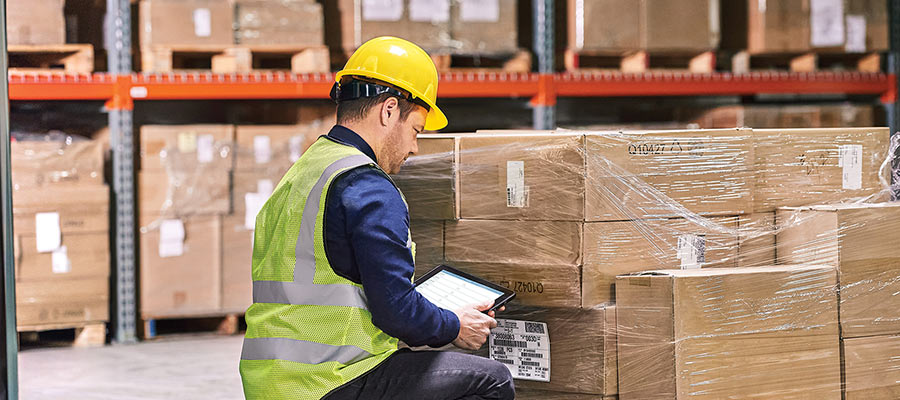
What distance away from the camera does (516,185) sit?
355 cm

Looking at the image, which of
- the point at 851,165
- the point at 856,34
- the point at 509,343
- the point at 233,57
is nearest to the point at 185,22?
the point at 233,57

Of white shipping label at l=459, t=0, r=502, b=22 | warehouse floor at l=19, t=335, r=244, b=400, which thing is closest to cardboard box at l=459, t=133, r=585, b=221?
warehouse floor at l=19, t=335, r=244, b=400

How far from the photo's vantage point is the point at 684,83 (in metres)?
7.69

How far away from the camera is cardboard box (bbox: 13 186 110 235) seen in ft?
20.7

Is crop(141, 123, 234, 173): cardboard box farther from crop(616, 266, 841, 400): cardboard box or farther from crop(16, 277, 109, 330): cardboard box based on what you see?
crop(616, 266, 841, 400): cardboard box

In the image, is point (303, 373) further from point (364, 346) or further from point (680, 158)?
point (680, 158)

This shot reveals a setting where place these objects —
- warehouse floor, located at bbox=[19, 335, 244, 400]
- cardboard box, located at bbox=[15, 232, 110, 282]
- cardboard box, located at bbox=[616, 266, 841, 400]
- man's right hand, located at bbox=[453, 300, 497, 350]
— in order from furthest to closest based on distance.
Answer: cardboard box, located at bbox=[15, 232, 110, 282]
warehouse floor, located at bbox=[19, 335, 244, 400]
cardboard box, located at bbox=[616, 266, 841, 400]
man's right hand, located at bbox=[453, 300, 497, 350]

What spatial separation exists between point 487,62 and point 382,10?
109 cm

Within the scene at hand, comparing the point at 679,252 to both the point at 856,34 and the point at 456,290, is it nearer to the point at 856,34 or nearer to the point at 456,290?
the point at 456,290

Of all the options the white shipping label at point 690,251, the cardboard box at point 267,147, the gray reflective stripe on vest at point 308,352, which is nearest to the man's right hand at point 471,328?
the gray reflective stripe on vest at point 308,352

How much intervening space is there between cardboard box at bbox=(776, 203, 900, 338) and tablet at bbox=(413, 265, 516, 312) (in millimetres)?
1072

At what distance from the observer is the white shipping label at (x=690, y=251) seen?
11.6 feet

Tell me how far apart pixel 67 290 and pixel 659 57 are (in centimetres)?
449

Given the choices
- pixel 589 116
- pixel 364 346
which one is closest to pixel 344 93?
pixel 364 346
